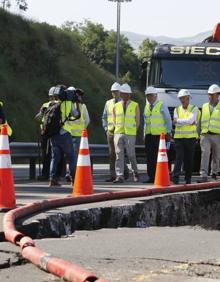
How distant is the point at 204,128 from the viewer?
1460 centimetres

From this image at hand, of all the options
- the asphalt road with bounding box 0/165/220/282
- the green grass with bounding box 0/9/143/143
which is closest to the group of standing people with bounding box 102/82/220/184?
the asphalt road with bounding box 0/165/220/282

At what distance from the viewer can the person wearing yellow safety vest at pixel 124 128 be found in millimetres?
14539

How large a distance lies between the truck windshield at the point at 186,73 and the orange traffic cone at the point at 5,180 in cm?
887

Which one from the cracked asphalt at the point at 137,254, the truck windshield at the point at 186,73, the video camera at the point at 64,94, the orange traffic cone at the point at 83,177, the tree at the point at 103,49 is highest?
the tree at the point at 103,49

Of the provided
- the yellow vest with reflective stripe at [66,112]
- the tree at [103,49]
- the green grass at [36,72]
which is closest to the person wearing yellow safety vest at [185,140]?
the yellow vest with reflective stripe at [66,112]

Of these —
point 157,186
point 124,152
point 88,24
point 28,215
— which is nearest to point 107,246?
point 28,215

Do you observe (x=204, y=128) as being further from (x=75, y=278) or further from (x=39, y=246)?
(x=75, y=278)

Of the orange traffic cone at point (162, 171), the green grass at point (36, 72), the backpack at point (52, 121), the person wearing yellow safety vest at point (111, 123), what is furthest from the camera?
the green grass at point (36, 72)

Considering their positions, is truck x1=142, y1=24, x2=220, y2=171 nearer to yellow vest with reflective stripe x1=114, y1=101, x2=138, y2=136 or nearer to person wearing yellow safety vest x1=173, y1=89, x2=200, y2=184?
yellow vest with reflective stripe x1=114, y1=101, x2=138, y2=136

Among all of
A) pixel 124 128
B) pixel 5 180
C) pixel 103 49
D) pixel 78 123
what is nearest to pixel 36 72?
pixel 78 123

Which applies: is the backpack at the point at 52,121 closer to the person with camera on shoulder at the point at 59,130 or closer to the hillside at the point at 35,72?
the person with camera on shoulder at the point at 59,130

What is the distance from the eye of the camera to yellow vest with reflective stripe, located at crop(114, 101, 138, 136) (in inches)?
575

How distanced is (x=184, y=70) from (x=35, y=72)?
82.2 ft

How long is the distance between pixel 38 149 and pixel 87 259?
9.47m
